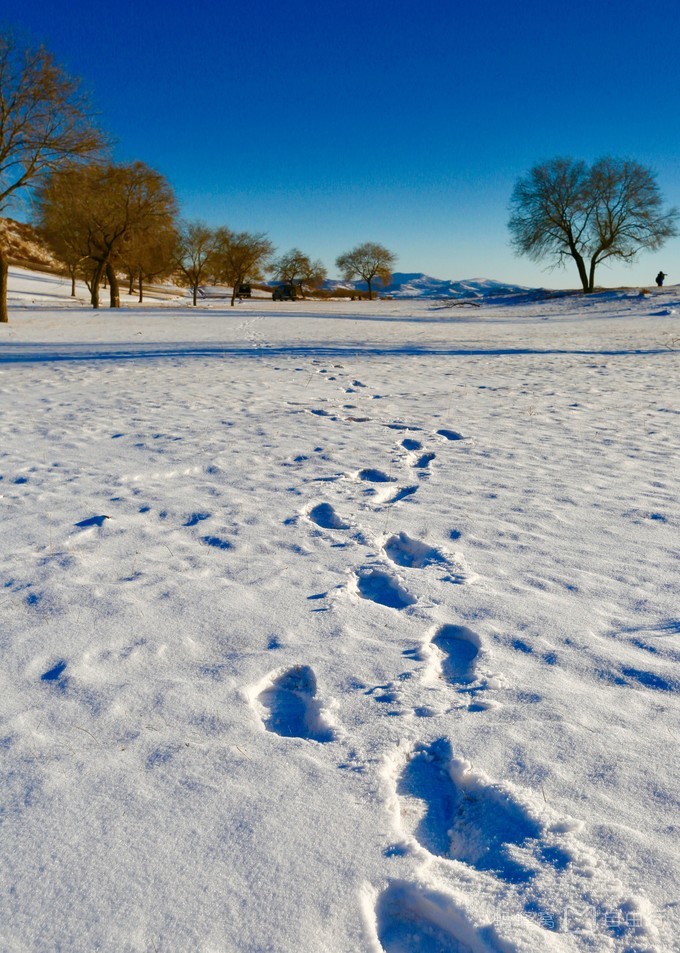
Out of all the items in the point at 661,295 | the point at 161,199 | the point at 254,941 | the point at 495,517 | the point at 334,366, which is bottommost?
the point at 254,941

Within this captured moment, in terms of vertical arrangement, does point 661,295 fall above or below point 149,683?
above

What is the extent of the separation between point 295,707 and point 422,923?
0.90 meters

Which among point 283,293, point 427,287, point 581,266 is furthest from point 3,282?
point 427,287

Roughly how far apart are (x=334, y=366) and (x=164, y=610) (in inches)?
395

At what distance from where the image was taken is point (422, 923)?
154 cm

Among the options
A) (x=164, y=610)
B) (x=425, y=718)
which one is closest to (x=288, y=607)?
(x=164, y=610)

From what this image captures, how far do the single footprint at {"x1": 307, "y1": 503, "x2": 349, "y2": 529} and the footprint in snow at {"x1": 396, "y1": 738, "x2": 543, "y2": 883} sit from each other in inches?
83.6

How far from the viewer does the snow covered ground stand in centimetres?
153

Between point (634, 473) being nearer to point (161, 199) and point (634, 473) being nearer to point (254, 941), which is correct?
point (254, 941)

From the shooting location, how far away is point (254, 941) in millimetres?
1430

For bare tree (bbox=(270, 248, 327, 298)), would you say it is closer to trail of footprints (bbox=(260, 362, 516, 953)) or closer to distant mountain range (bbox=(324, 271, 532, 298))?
distant mountain range (bbox=(324, 271, 532, 298))

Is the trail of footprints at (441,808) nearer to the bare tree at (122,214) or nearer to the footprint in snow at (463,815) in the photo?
the footprint in snow at (463,815)

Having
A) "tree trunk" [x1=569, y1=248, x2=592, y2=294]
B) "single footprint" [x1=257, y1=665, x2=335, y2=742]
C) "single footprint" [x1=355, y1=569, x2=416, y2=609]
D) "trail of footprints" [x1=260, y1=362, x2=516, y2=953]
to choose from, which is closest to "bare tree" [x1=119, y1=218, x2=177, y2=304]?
"tree trunk" [x1=569, y1=248, x2=592, y2=294]

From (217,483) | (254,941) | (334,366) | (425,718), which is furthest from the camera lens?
(334,366)
